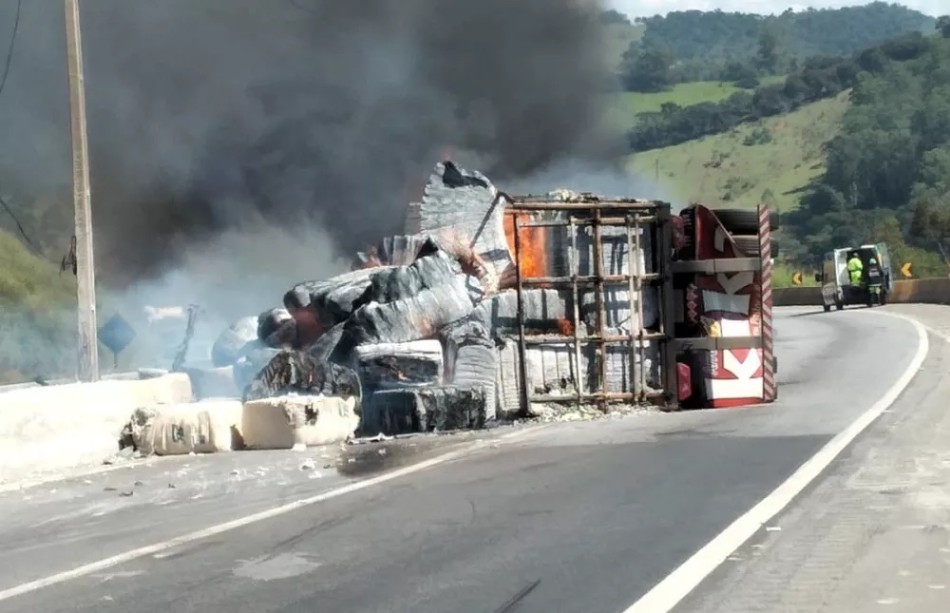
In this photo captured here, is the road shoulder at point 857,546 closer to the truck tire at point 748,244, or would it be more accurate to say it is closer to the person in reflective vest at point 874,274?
the truck tire at point 748,244

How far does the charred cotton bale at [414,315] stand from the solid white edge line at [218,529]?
10.2 feet

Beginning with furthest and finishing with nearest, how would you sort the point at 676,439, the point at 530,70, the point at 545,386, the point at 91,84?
the point at 530,70 < the point at 91,84 < the point at 545,386 < the point at 676,439

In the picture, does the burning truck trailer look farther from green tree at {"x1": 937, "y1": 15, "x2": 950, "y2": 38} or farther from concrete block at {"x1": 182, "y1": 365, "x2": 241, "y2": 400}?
green tree at {"x1": 937, "y1": 15, "x2": 950, "y2": 38}

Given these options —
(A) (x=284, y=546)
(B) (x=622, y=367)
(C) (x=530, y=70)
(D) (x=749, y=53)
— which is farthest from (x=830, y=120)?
(A) (x=284, y=546)

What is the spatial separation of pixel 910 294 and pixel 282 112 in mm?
28010

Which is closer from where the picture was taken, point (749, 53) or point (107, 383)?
point (107, 383)

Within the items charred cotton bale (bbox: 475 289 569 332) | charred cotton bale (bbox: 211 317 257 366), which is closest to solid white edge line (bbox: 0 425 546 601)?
charred cotton bale (bbox: 475 289 569 332)

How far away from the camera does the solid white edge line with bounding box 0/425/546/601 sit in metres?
7.81

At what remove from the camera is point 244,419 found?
561 inches

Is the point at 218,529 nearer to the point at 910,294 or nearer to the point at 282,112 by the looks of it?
the point at 282,112

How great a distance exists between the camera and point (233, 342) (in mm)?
19172

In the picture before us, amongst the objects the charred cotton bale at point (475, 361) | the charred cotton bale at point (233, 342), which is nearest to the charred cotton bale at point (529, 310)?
the charred cotton bale at point (475, 361)

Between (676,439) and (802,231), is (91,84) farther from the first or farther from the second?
(802,231)

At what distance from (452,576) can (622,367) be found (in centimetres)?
883
